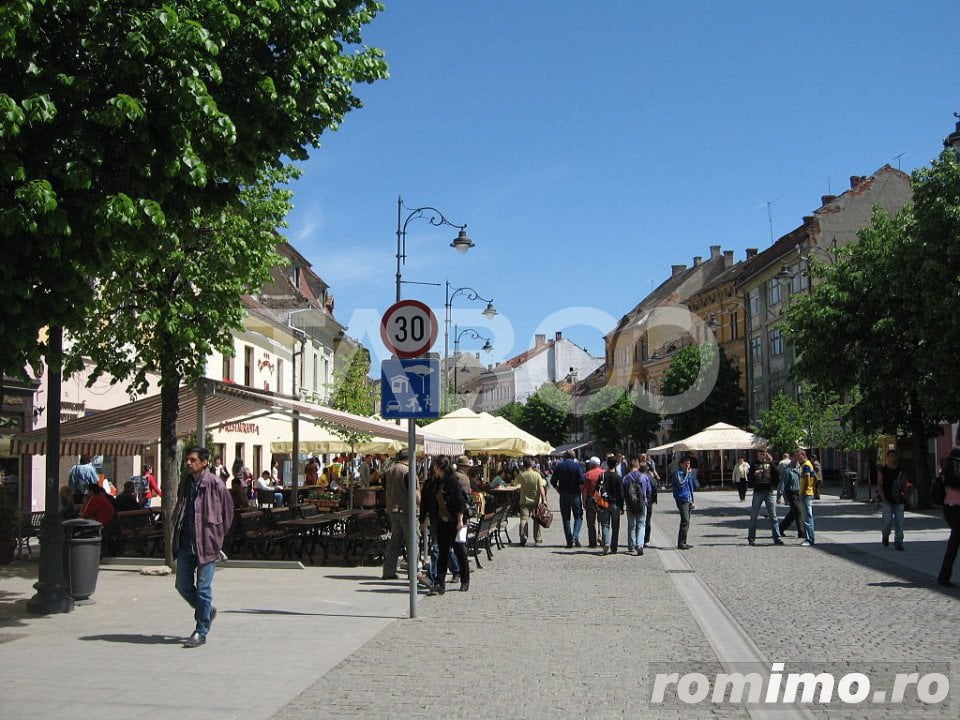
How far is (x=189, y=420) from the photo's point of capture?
21.6 meters

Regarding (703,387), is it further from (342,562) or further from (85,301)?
(85,301)

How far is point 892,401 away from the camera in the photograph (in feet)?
102

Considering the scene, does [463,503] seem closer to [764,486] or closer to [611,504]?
[611,504]

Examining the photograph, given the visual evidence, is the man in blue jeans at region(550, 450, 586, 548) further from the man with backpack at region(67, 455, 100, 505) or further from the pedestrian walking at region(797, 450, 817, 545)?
the man with backpack at region(67, 455, 100, 505)

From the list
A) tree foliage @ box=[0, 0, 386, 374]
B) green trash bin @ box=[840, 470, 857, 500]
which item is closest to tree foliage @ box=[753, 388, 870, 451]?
green trash bin @ box=[840, 470, 857, 500]

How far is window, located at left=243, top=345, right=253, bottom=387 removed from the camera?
129ft

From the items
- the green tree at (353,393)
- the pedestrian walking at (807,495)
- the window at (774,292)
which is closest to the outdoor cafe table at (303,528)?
the pedestrian walking at (807,495)

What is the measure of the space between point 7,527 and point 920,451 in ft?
86.7

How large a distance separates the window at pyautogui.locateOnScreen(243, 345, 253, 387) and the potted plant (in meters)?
22.7

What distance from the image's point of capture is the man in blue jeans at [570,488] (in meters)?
19.9

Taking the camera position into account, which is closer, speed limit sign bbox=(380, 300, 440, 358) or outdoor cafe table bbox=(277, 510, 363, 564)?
speed limit sign bbox=(380, 300, 440, 358)

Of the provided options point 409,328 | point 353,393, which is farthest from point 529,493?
point 353,393

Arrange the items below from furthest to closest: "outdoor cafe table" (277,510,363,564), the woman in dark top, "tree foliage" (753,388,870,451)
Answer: "tree foliage" (753,388,870,451)
"outdoor cafe table" (277,510,363,564)
the woman in dark top

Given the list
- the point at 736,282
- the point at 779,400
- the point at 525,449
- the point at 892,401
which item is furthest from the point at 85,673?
the point at 736,282
